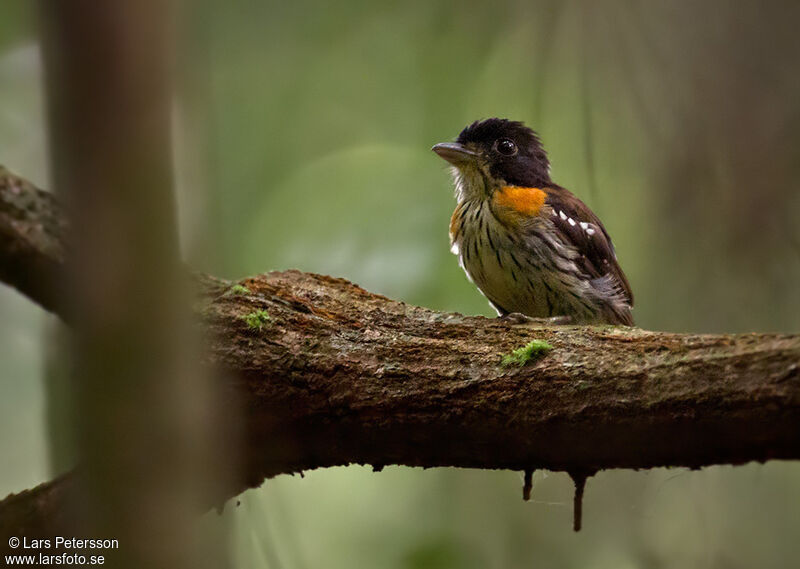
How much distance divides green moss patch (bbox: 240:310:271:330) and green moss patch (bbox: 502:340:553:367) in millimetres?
806

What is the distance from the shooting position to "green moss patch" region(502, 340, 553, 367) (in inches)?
105

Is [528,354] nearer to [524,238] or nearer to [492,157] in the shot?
[524,238]

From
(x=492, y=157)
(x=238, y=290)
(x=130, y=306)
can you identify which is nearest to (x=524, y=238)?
(x=492, y=157)

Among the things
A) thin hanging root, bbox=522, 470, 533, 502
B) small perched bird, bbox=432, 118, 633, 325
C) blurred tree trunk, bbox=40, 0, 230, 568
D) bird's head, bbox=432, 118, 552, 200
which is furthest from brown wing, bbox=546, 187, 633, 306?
blurred tree trunk, bbox=40, 0, 230, 568

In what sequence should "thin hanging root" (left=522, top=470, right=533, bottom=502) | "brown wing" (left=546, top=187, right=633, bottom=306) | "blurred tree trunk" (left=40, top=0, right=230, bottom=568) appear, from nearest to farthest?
"blurred tree trunk" (left=40, top=0, right=230, bottom=568) → "thin hanging root" (left=522, top=470, right=533, bottom=502) → "brown wing" (left=546, top=187, right=633, bottom=306)

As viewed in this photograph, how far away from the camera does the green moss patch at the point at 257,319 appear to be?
112 inches

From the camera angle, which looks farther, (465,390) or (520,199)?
(520,199)

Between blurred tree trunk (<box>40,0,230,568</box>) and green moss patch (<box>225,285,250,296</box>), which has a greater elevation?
green moss patch (<box>225,285,250,296</box>)

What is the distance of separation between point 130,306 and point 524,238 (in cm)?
296

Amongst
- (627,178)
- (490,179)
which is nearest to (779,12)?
(627,178)

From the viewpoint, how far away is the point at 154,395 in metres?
1.27

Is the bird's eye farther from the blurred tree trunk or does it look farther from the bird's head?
the blurred tree trunk

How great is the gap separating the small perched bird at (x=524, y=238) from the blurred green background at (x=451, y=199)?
293 millimetres

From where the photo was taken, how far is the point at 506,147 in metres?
4.61
